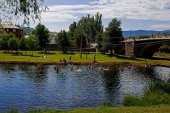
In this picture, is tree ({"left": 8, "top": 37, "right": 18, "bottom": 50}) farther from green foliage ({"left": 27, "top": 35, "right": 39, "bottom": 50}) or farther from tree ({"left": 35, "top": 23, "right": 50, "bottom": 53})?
tree ({"left": 35, "top": 23, "right": 50, "bottom": 53})

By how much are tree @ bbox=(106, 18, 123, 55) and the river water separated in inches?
1311

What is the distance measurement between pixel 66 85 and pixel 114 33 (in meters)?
80.1

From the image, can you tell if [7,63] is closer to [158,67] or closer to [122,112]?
[158,67]

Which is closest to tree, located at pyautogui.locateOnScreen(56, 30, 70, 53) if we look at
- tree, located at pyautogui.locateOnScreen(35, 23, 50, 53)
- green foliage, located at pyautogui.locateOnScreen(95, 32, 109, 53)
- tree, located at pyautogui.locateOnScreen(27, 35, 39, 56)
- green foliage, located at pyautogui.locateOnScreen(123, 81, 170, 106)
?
tree, located at pyautogui.locateOnScreen(35, 23, 50, 53)

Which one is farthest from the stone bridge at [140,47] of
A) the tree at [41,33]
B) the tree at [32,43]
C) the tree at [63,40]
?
the tree at [32,43]

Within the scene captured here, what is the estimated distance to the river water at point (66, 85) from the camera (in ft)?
184

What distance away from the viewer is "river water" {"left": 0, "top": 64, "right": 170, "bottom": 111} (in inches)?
2211

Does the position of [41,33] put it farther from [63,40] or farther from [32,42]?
[63,40]

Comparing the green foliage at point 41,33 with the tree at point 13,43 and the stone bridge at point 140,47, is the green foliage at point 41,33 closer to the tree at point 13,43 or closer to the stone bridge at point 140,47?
the tree at point 13,43

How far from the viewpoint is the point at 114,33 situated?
156 metres

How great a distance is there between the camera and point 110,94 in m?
66.4

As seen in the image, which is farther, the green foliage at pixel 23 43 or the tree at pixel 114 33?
the green foliage at pixel 23 43

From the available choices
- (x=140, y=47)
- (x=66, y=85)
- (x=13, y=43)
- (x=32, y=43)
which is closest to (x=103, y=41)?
(x=140, y=47)

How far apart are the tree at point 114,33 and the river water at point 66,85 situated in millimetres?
33307
